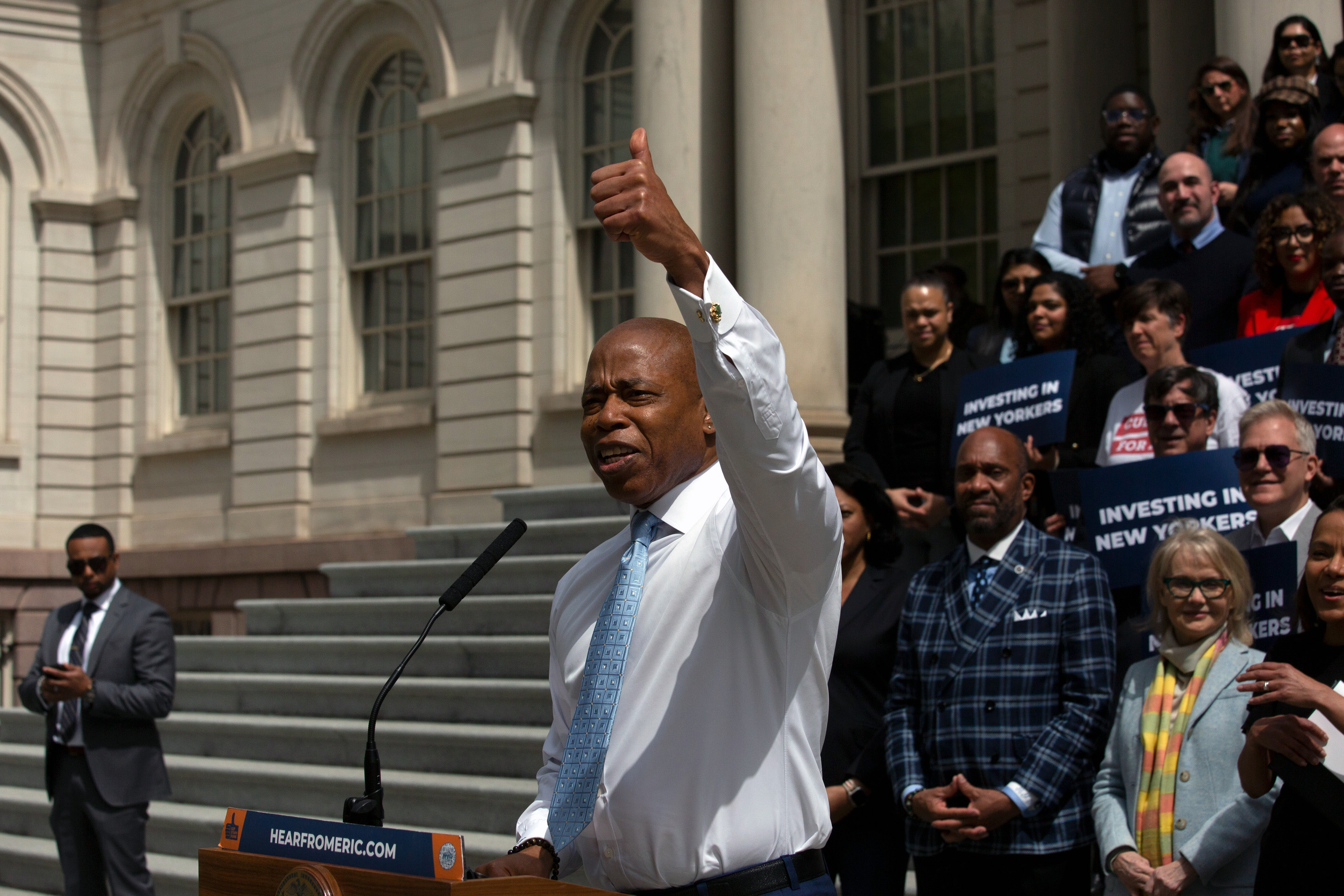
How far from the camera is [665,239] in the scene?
7.59 ft

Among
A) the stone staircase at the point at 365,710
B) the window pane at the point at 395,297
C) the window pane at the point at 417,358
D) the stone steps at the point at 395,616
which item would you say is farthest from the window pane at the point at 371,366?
the stone steps at the point at 395,616

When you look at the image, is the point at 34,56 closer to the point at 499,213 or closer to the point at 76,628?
the point at 499,213

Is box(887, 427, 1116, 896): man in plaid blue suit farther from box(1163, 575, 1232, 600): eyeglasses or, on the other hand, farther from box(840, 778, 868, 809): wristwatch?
box(1163, 575, 1232, 600): eyeglasses

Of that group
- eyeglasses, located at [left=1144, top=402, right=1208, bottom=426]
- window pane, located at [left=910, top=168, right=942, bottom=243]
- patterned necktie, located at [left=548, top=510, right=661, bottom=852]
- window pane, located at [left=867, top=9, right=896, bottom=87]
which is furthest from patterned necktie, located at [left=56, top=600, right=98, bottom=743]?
window pane, located at [left=867, top=9, right=896, bottom=87]

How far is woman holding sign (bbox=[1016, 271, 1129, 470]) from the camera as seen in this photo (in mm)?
6289

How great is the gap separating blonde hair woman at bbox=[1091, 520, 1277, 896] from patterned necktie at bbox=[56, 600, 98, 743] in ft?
16.1

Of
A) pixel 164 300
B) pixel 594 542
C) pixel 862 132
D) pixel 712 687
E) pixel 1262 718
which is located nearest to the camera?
pixel 712 687

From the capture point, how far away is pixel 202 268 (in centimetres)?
1775

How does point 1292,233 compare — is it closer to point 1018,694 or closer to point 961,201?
point 1018,694

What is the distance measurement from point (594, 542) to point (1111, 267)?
398 centimetres

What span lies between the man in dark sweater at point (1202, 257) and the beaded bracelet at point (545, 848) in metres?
4.65

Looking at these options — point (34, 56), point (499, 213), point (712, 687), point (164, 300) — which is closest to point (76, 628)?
point (712, 687)

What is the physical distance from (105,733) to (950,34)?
8841 mm

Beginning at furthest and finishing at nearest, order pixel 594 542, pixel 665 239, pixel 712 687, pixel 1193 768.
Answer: pixel 594 542
pixel 1193 768
pixel 712 687
pixel 665 239
